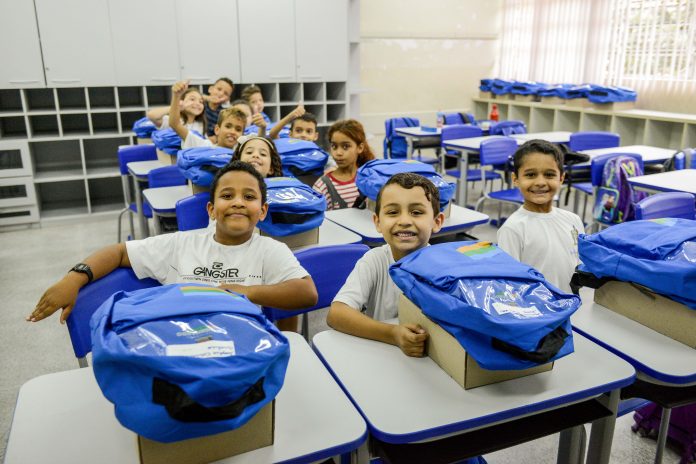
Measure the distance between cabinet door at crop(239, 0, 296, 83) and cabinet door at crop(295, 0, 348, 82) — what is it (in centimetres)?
11

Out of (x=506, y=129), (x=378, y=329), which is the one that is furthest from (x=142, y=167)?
(x=506, y=129)

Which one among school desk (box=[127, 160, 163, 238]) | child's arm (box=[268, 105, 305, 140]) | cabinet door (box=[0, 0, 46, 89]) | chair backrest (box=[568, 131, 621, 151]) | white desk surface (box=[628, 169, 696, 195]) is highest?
cabinet door (box=[0, 0, 46, 89])

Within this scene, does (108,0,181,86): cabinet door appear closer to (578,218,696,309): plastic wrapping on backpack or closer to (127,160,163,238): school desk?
(127,160,163,238): school desk

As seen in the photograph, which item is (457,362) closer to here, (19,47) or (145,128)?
(145,128)

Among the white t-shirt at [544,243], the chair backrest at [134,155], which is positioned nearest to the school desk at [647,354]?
the white t-shirt at [544,243]

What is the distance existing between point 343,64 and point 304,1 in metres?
0.76

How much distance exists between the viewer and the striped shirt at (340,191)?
9.89 feet

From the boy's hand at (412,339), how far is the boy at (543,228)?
0.75 metres

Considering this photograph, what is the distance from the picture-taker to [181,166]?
2883 mm

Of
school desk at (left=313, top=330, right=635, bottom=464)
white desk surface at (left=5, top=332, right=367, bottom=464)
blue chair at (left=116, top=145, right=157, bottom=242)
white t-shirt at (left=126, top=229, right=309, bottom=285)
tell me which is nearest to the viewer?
white desk surface at (left=5, top=332, right=367, bottom=464)

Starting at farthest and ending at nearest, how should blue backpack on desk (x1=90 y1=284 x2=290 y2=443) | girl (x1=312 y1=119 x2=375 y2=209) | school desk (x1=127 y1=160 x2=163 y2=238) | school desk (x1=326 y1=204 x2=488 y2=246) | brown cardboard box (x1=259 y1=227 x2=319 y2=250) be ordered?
school desk (x1=127 y1=160 x2=163 y2=238) < girl (x1=312 y1=119 x2=375 y2=209) < school desk (x1=326 y1=204 x2=488 y2=246) < brown cardboard box (x1=259 y1=227 x2=319 y2=250) < blue backpack on desk (x1=90 y1=284 x2=290 y2=443)

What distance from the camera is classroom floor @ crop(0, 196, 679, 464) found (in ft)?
6.46

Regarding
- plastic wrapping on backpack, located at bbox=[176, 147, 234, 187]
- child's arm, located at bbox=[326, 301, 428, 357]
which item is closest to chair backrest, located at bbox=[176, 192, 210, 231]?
plastic wrapping on backpack, located at bbox=[176, 147, 234, 187]

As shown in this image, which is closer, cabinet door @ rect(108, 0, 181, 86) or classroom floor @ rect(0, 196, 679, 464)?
classroom floor @ rect(0, 196, 679, 464)
